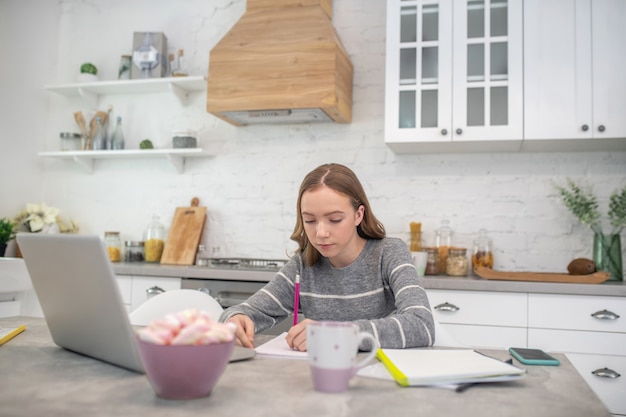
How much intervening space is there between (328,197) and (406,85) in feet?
5.07

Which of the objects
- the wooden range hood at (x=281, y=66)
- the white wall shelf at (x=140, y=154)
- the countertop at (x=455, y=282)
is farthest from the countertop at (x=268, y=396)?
the white wall shelf at (x=140, y=154)

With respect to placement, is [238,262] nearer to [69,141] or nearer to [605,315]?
[69,141]

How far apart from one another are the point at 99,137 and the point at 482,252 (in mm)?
2454

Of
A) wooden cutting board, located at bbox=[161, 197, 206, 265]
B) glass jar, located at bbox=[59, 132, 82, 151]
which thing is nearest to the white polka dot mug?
wooden cutting board, located at bbox=[161, 197, 206, 265]

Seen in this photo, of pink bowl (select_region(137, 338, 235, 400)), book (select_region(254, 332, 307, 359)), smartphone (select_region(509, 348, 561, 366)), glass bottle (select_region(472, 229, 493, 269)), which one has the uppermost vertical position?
glass bottle (select_region(472, 229, 493, 269))

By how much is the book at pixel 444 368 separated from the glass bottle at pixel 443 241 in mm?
2005

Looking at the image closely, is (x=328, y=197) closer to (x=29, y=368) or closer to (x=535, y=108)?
(x=29, y=368)

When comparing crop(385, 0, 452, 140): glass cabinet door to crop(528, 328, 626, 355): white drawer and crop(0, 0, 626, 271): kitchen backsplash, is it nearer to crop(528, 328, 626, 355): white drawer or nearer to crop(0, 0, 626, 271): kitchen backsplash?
crop(0, 0, 626, 271): kitchen backsplash

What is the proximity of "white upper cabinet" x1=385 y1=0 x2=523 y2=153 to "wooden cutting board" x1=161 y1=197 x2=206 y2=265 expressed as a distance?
1.30 metres

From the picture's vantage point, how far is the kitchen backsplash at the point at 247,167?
3.23m

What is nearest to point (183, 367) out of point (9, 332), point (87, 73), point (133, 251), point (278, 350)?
point (278, 350)

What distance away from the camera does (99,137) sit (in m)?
3.84

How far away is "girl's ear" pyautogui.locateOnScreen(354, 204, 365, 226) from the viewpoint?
5.99 feet

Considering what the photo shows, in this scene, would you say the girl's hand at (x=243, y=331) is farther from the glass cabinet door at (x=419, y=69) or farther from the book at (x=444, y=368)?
the glass cabinet door at (x=419, y=69)
